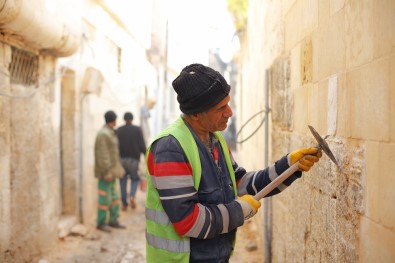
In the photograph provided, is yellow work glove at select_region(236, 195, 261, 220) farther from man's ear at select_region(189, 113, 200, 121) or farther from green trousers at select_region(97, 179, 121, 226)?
green trousers at select_region(97, 179, 121, 226)

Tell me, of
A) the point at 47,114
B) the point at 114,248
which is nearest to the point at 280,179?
the point at 47,114

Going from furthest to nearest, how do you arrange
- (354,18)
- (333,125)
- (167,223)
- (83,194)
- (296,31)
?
1. (83,194)
2. (296,31)
3. (333,125)
4. (167,223)
5. (354,18)

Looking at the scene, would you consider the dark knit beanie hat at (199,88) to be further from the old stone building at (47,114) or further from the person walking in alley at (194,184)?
the old stone building at (47,114)

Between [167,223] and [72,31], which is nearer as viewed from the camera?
[167,223]

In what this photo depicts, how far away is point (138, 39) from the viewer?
11781 mm

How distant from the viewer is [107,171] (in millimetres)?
6227

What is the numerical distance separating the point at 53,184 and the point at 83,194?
126cm

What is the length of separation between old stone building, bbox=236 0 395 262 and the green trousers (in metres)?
3.46

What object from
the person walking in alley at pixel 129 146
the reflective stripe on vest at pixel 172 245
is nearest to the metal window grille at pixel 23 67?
the person walking in alley at pixel 129 146

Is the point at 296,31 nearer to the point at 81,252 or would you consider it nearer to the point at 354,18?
the point at 354,18

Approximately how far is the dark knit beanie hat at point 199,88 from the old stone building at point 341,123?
23.1 inches

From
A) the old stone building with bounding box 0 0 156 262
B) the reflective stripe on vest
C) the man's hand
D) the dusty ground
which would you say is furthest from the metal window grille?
the reflective stripe on vest

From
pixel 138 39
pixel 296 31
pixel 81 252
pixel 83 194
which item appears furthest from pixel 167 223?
pixel 138 39

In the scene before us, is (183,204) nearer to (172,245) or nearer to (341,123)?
(172,245)
